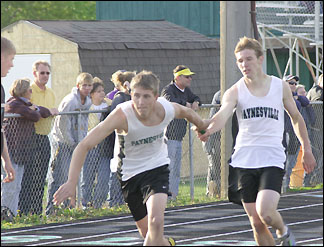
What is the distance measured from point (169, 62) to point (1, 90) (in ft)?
36.6

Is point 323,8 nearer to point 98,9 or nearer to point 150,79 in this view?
point 98,9

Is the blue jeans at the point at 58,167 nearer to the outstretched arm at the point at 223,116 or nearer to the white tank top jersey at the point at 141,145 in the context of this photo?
the white tank top jersey at the point at 141,145

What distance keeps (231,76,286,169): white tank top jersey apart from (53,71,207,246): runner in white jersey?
41cm

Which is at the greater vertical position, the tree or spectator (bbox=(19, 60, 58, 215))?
the tree

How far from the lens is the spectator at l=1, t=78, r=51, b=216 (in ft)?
38.4

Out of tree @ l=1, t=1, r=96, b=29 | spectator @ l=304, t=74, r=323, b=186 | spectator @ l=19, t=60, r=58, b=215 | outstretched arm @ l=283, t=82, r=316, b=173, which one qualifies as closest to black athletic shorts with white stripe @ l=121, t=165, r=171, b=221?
outstretched arm @ l=283, t=82, r=316, b=173

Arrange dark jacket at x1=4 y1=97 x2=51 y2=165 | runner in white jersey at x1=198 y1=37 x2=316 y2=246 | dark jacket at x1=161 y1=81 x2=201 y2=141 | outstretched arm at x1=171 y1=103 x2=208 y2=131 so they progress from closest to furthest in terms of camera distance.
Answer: runner in white jersey at x1=198 y1=37 x2=316 y2=246
outstretched arm at x1=171 y1=103 x2=208 y2=131
dark jacket at x1=4 y1=97 x2=51 y2=165
dark jacket at x1=161 y1=81 x2=201 y2=141

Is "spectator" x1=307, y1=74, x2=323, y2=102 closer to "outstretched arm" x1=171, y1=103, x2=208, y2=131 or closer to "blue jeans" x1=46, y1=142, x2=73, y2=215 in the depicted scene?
"blue jeans" x1=46, y1=142, x2=73, y2=215

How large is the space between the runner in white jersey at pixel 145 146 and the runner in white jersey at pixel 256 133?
38 cm

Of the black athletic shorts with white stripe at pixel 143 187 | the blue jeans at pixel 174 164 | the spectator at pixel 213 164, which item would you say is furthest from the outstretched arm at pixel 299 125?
the spectator at pixel 213 164

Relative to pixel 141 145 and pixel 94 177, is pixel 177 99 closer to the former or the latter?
pixel 94 177

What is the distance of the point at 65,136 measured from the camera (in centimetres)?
1246

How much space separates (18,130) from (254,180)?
4.58 metres

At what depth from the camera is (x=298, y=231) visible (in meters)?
10.7
